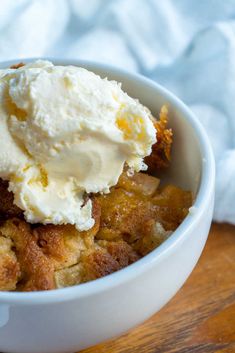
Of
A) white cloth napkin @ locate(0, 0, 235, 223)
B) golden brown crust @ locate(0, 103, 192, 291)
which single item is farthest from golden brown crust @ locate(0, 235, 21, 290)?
white cloth napkin @ locate(0, 0, 235, 223)

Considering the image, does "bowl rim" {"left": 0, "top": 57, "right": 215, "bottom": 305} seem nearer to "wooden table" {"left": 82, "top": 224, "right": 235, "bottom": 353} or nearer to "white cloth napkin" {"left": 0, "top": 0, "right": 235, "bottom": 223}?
"wooden table" {"left": 82, "top": 224, "right": 235, "bottom": 353}

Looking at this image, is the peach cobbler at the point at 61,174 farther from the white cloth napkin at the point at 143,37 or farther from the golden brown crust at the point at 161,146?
Result: the white cloth napkin at the point at 143,37

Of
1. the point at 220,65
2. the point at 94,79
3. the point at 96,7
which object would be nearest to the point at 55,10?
the point at 96,7

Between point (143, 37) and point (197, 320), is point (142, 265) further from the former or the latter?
point (143, 37)

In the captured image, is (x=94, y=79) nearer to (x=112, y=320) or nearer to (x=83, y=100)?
(x=83, y=100)

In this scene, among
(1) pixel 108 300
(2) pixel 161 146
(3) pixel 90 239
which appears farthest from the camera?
(2) pixel 161 146

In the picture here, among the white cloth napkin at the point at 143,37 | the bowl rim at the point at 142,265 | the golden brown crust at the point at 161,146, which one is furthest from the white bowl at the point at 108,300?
the white cloth napkin at the point at 143,37

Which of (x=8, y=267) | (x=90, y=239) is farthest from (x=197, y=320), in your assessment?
(x=8, y=267)
